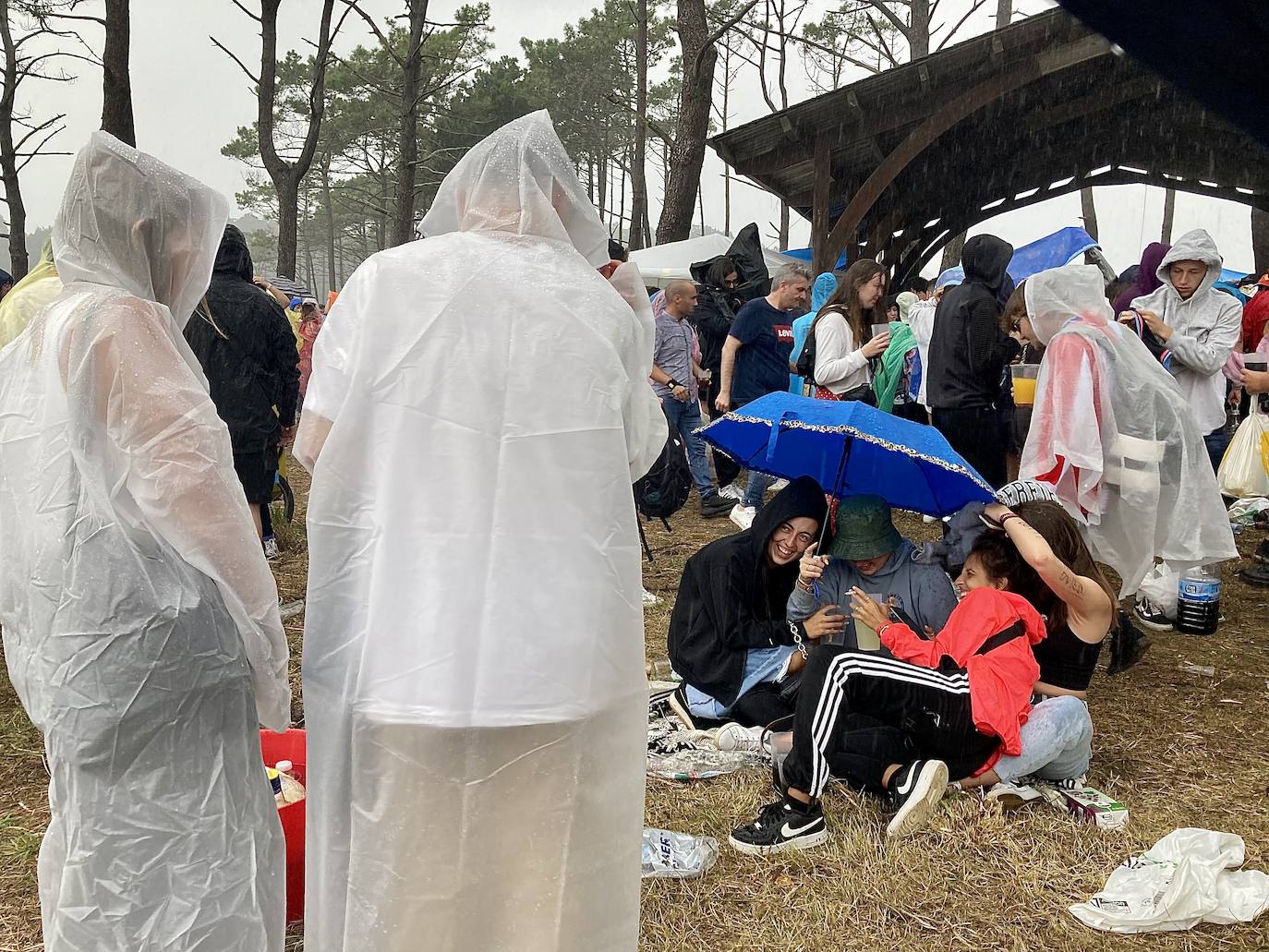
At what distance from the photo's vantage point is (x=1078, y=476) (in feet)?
14.9

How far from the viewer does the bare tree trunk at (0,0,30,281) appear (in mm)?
14859

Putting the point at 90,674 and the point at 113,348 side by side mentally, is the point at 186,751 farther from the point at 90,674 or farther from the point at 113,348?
the point at 113,348

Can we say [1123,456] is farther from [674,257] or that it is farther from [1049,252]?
[674,257]

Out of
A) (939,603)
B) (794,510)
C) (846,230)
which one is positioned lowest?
(939,603)

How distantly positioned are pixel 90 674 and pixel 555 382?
3.08ft

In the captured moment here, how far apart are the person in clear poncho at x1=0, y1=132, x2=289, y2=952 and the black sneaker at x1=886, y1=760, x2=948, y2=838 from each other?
1.90m

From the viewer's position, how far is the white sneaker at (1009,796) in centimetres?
335

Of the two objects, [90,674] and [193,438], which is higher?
[193,438]

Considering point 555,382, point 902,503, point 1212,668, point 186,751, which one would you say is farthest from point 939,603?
point 186,751

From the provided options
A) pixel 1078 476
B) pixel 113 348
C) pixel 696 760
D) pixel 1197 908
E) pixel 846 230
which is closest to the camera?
pixel 113 348

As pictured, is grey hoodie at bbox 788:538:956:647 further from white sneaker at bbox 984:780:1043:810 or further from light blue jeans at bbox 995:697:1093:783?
white sneaker at bbox 984:780:1043:810

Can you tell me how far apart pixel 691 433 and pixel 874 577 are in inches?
156

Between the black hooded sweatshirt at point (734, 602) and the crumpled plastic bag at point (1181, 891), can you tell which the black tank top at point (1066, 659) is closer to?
the crumpled plastic bag at point (1181, 891)

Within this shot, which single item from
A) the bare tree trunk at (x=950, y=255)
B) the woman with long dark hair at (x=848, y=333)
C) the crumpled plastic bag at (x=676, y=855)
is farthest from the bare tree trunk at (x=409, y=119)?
the crumpled plastic bag at (x=676, y=855)
